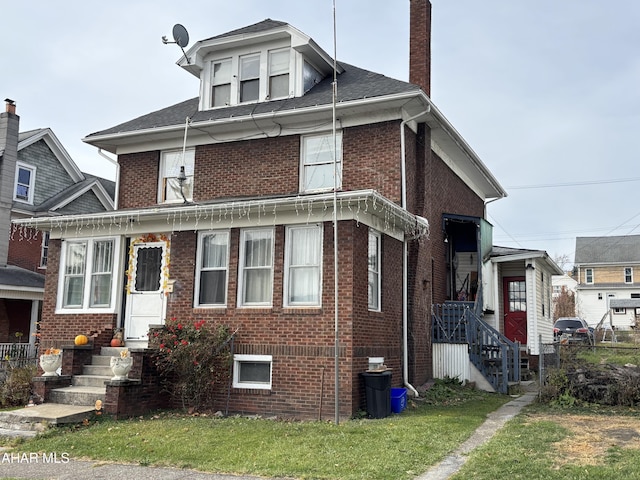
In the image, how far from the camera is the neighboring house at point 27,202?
75.8 ft

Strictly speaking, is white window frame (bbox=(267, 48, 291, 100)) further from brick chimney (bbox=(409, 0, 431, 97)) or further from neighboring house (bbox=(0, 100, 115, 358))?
neighboring house (bbox=(0, 100, 115, 358))

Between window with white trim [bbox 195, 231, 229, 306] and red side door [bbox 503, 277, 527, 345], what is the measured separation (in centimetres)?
1116

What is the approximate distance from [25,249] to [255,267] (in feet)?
53.8

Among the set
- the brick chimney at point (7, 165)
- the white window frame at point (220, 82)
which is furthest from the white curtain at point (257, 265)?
the brick chimney at point (7, 165)

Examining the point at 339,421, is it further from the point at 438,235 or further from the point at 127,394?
the point at 438,235

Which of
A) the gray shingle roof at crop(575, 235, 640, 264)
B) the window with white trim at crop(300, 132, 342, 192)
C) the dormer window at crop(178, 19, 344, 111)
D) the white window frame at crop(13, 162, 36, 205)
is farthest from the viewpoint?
the gray shingle roof at crop(575, 235, 640, 264)

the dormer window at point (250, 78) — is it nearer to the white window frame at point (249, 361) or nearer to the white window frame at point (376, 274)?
the white window frame at point (376, 274)

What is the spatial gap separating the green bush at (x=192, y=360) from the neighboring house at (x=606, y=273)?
47510mm

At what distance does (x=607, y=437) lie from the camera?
870cm

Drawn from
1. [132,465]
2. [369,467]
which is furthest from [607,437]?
[132,465]

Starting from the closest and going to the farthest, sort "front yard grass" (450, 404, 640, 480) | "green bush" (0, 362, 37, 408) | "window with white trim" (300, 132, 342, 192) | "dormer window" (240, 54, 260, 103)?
"front yard grass" (450, 404, 640, 480) < "green bush" (0, 362, 37, 408) < "window with white trim" (300, 132, 342, 192) < "dormer window" (240, 54, 260, 103)

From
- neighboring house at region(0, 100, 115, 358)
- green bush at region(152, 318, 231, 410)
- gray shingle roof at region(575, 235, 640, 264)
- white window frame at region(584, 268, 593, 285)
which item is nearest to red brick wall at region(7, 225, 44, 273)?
neighboring house at region(0, 100, 115, 358)

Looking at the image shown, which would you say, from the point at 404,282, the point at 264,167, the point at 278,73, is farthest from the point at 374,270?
the point at 278,73

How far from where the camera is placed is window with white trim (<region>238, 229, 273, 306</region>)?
39.9 feet
